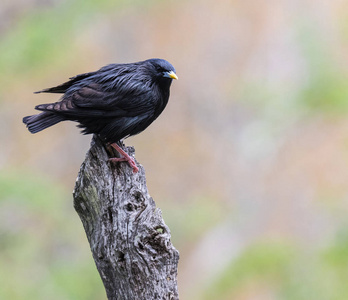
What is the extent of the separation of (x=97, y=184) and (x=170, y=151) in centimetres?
929

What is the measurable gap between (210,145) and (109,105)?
28.3 ft

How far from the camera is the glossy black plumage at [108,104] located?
423 cm

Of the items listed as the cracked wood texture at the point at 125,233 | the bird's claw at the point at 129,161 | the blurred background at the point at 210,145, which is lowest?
the cracked wood texture at the point at 125,233

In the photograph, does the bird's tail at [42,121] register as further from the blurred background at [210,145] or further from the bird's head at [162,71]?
the blurred background at [210,145]

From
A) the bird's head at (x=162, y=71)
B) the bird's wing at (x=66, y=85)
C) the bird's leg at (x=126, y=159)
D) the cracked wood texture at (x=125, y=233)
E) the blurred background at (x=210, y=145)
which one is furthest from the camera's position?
the blurred background at (x=210, y=145)

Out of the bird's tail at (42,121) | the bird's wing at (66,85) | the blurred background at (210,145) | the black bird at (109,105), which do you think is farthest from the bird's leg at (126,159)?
the blurred background at (210,145)

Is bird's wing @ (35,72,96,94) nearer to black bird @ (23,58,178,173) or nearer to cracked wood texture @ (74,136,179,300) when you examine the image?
black bird @ (23,58,178,173)

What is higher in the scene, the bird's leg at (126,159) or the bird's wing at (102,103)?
the bird's wing at (102,103)

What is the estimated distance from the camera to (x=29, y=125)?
4.26m

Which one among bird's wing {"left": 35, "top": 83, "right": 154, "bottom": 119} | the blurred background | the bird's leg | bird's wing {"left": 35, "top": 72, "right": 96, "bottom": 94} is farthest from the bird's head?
the blurred background

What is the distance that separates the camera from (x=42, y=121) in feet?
14.0

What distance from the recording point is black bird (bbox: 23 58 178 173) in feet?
13.9

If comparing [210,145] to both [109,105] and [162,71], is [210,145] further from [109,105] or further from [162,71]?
[109,105]

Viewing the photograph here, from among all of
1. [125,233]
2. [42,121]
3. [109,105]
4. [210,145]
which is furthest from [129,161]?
[210,145]
